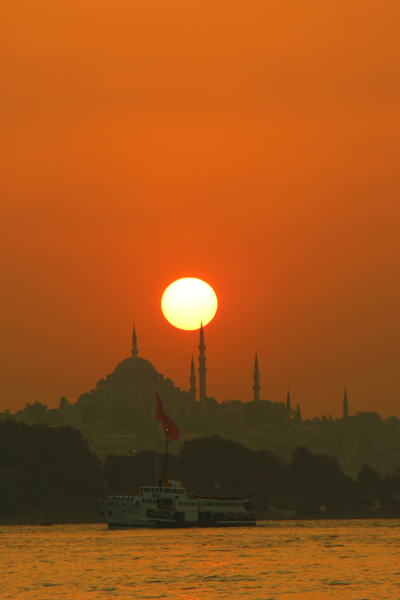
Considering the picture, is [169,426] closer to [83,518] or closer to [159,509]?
[159,509]

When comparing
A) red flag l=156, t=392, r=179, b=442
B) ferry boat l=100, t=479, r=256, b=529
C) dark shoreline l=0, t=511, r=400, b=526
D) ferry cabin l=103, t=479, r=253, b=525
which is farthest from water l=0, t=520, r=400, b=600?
dark shoreline l=0, t=511, r=400, b=526

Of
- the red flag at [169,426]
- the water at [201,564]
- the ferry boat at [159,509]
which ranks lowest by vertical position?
the water at [201,564]

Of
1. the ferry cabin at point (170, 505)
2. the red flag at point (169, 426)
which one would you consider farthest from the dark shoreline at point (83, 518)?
the red flag at point (169, 426)

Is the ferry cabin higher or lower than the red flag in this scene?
lower

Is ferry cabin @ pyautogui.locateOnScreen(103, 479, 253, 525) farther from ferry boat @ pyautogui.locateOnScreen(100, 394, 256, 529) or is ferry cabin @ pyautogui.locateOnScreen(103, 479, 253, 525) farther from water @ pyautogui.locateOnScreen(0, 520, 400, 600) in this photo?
water @ pyautogui.locateOnScreen(0, 520, 400, 600)

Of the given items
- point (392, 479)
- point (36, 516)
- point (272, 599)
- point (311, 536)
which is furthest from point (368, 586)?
point (392, 479)

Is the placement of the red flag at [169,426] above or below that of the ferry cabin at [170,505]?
above

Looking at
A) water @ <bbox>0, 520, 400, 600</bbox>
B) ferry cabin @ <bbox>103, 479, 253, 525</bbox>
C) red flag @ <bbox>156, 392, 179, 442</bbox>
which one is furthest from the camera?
ferry cabin @ <bbox>103, 479, 253, 525</bbox>

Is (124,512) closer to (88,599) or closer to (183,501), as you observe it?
(183,501)

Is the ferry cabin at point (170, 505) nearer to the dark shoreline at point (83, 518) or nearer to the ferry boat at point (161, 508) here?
the ferry boat at point (161, 508)
